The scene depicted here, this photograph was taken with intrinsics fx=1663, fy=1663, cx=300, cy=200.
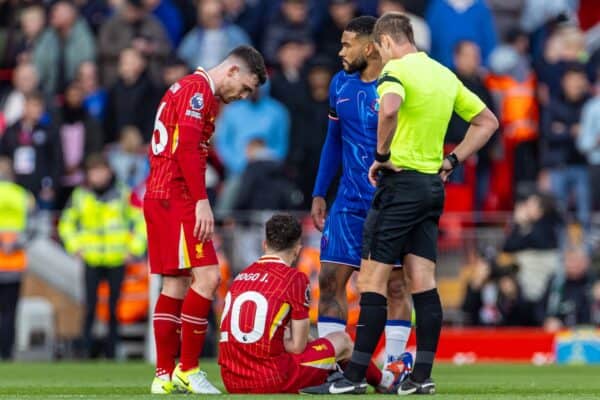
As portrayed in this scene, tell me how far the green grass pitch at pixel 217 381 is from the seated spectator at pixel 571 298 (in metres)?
1.92

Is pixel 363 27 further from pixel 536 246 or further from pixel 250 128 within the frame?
pixel 250 128

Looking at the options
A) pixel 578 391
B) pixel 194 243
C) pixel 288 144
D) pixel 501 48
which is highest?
pixel 501 48

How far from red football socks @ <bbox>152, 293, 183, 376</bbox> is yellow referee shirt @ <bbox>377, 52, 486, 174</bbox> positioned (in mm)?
1898

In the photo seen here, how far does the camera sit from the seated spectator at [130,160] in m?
20.9

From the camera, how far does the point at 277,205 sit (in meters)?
19.9

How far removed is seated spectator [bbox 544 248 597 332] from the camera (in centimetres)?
1902

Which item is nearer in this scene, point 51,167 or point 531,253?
point 531,253

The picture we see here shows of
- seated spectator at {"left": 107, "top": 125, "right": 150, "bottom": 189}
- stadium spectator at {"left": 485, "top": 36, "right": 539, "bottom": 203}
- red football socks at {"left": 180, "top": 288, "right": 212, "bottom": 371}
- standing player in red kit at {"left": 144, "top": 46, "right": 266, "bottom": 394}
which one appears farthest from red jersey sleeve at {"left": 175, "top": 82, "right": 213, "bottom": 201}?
stadium spectator at {"left": 485, "top": 36, "right": 539, "bottom": 203}

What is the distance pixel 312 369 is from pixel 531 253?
8.91 m

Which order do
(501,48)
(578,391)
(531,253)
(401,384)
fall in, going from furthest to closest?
(501,48) → (531,253) → (578,391) → (401,384)

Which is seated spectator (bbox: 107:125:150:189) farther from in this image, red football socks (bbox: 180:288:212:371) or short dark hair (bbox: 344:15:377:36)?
red football socks (bbox: 180:288:212:371)

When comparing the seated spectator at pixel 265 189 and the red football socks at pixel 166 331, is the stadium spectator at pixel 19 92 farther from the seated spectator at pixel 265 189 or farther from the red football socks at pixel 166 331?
the red football socks at pixel 166 331

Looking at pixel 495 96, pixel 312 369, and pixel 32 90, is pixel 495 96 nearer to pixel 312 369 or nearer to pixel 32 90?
pixel 32 90

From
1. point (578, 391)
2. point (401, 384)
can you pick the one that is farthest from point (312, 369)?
point (578, 391)
